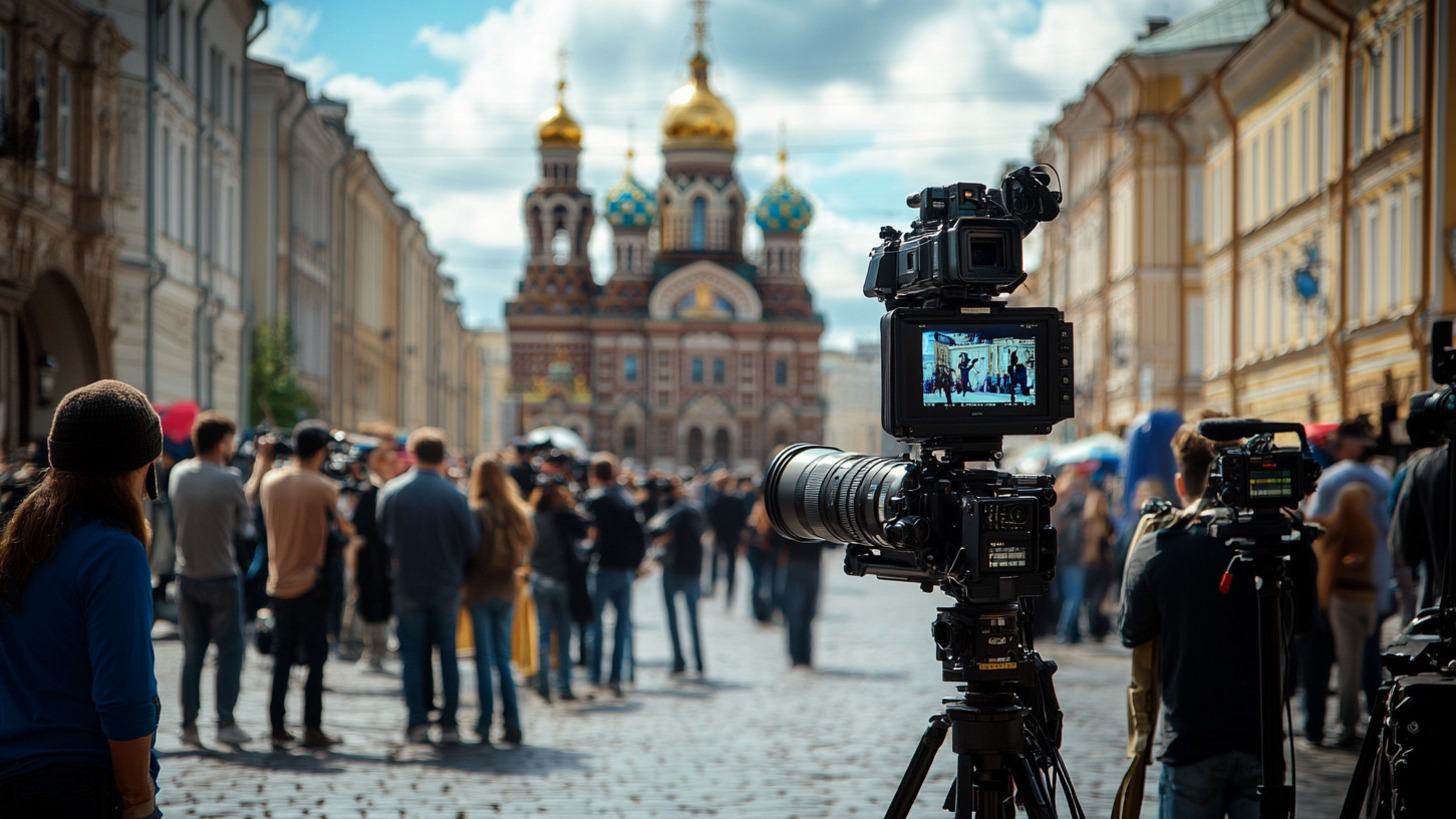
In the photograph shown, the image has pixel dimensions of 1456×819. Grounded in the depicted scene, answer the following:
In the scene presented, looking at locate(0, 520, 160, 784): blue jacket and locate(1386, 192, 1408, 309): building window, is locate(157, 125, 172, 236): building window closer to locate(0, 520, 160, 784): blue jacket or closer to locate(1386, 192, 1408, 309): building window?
locate(1386, 192, 1408, 309): building window

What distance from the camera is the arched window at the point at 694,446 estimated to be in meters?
98.4

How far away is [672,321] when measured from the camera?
9788 cm

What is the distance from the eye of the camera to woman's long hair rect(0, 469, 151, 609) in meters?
3.79

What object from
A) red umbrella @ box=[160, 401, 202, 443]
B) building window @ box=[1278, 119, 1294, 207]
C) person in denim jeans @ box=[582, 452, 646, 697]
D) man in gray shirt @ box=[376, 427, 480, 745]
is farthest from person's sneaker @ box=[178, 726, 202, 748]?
building window @ box=[1278, 119, 1294, 207]

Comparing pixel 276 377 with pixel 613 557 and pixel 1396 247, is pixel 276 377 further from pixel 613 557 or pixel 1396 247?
pixel 1396 247

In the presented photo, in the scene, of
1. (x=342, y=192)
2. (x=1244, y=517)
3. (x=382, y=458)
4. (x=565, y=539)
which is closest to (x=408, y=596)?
(x=565, y=539)

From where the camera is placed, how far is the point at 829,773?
8945mm

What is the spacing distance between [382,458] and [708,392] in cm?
8352

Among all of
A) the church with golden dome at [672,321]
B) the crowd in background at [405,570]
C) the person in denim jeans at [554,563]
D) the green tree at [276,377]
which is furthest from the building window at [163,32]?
the church with golden dome at [672,321]

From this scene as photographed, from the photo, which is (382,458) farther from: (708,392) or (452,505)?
(708,392)

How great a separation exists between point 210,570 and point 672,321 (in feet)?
290

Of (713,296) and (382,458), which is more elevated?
(713,296)

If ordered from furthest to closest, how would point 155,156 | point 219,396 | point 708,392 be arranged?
point 708,392
point 219,396
point 155,156

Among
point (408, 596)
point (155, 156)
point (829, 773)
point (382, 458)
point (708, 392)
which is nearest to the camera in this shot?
point (829, 773)
